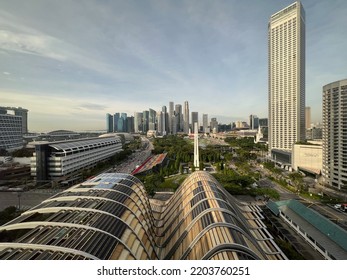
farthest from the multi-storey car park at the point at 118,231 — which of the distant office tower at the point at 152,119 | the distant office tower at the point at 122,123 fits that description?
the distant office tower at the point at 122,123

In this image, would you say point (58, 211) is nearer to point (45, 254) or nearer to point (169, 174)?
point (45, 254)

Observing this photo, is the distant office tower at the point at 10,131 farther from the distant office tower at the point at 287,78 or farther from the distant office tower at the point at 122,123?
the distant office tower at the point at 122,123

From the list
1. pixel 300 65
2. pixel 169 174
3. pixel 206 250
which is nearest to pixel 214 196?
pixel 206 250

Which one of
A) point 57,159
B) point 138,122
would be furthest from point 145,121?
point 57,159

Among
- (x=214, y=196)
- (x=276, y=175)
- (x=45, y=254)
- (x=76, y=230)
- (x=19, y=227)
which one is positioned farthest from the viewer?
(x=276, y=175)

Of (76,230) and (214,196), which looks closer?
(76,230)

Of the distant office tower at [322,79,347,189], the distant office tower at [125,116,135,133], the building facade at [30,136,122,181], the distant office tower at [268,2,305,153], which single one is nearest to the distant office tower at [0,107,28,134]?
the building facade at [30,136,122,181]

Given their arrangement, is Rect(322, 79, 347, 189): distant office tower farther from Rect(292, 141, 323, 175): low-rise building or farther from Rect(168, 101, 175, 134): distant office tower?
Rect(168, 101, 175, 134): distant office tower
